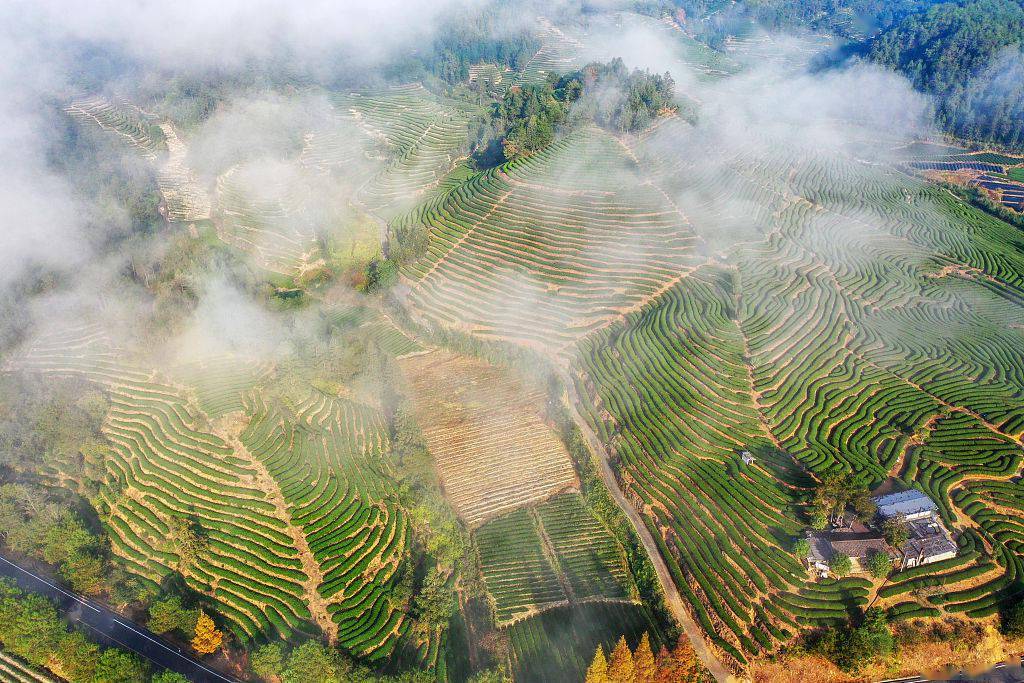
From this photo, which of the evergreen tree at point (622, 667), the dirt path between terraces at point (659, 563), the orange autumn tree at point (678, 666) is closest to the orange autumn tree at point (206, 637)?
the evergreen tree at point (622, 667)

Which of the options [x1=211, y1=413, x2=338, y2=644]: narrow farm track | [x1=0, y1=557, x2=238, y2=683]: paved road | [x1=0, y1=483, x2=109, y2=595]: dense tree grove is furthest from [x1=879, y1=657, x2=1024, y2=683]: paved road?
[x1=0, y1=483, x2=109, y2=595]: dense tree grove

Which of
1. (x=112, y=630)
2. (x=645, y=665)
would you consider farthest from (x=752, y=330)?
(x=112, y=630)

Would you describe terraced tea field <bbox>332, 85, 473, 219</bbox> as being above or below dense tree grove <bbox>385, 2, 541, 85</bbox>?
below

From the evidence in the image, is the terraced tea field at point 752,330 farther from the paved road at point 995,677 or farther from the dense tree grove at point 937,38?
the dense tree grove at point 937,38

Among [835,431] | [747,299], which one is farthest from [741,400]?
[747,299]

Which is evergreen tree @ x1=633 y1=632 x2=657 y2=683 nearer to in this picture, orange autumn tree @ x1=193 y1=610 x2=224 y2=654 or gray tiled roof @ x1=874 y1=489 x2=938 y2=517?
gray tiled roof @ x1=874 y1=489 x2=938 y2=517

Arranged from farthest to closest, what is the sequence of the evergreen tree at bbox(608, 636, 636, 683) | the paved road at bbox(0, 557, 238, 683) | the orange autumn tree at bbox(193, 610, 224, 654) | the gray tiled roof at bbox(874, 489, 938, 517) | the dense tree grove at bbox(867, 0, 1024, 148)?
the dense tree grove at bbox(867, 0, 1024, 148) → the gray tiled roof at bbox(874, 489, 938, 517) → the paved road at bbox(0, 557, 238, 683) → the orange autumn tree at bbox(193, 610, 224, 654) → the evergreen tree at bbox(608, 636, 636, 683)
